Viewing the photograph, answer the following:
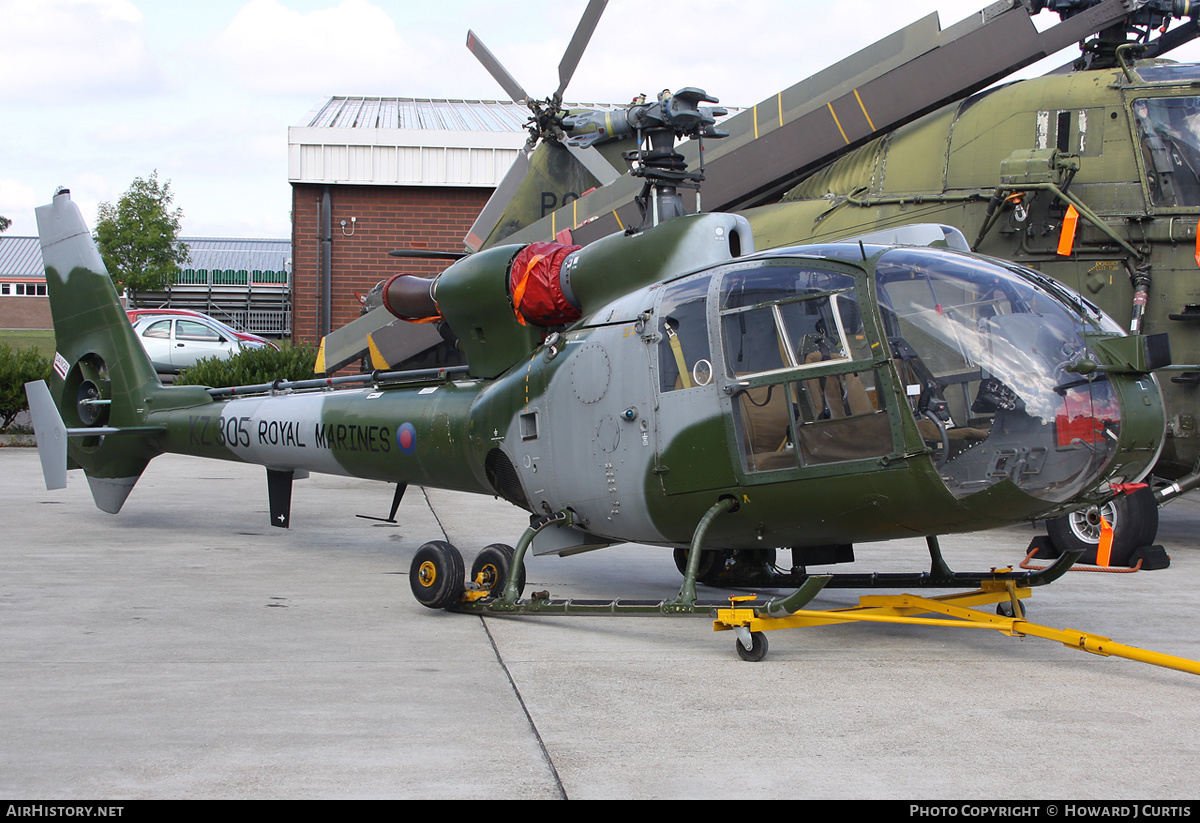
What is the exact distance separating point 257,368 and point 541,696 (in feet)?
47.9

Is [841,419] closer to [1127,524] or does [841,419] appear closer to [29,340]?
[1127,524]

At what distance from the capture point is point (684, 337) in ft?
19.1

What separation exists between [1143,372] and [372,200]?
19914 mm

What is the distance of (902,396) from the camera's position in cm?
501

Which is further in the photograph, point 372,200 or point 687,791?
point 372,200

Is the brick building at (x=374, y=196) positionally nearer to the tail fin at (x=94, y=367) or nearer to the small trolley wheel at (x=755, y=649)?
the tail fin at (x=94, y=367)

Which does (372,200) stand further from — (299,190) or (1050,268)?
(1050,268)

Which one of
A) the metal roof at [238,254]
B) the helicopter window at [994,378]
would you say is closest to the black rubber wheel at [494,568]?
the helicopter window at [994,378]

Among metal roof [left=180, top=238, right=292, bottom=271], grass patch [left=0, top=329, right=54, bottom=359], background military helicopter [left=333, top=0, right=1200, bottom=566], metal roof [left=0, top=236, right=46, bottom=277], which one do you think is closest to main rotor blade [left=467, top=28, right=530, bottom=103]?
background military helicopter [left=333, top=0, right=1200, bottom=566]

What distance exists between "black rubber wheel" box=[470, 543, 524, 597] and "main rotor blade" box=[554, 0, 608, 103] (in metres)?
5.81

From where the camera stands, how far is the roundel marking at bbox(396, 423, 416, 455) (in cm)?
777

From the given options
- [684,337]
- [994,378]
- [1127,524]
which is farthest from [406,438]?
[1127,524]

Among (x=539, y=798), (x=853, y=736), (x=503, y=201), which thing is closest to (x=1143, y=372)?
(x=853, y=736)

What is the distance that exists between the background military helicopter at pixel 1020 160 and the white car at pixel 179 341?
12.2 m
